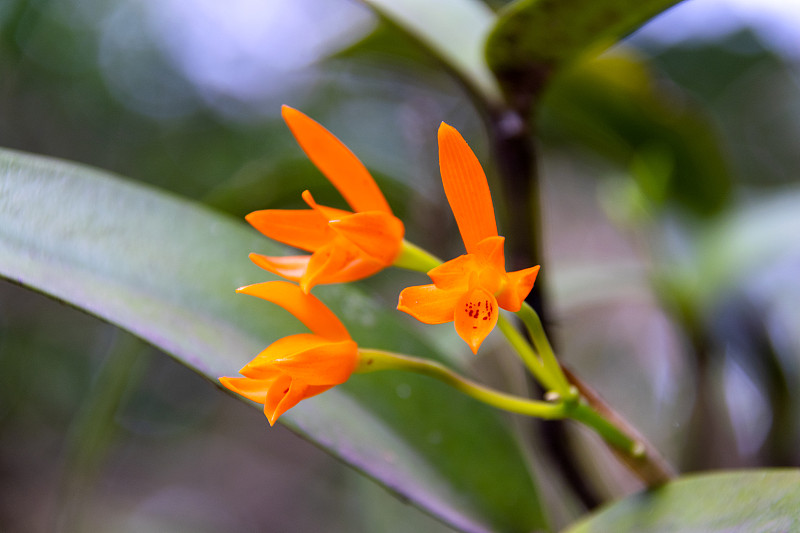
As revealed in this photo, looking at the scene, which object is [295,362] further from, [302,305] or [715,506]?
[715,506]

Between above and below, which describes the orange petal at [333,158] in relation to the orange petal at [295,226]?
above

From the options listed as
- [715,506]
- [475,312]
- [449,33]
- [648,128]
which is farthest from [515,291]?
[648,128]

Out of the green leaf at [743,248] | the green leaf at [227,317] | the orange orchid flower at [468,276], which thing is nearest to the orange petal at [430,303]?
the orange orchid flower at [468,276]

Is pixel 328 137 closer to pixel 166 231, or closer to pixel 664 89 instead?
pixel 166 231

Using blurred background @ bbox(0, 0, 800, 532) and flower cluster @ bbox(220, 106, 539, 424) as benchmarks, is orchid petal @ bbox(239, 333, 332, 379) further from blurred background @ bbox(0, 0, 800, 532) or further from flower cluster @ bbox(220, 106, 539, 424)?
blurred background @ bbox(0, 0, 800, 532)

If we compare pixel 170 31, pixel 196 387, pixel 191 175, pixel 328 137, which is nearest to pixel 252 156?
pixel 191 175

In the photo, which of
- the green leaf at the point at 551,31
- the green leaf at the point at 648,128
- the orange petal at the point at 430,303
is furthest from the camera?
the green leaf at the point at 648,128

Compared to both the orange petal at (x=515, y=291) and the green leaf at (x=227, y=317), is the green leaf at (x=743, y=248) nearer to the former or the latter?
the green leaf at (x=227, y=317)
